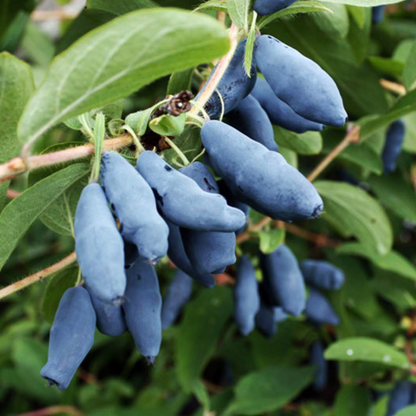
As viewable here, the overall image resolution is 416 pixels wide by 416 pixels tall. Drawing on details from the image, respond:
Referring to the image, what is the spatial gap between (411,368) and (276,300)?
1.14 feet

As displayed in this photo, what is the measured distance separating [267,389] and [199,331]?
201mm

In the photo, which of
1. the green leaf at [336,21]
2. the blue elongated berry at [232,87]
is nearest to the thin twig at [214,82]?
the blue elongated berry at [232,87]

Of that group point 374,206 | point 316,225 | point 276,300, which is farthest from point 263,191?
point 316,225

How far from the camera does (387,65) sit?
1.09 m

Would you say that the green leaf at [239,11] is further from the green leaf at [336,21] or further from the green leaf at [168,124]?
the green leaf at [336,21]

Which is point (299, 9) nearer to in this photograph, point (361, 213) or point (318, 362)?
point (361, 213)

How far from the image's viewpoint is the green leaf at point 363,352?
3.20ft

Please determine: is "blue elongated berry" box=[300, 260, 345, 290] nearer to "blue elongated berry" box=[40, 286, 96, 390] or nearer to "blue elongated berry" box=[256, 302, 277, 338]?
"blue elongated berry" box=[256, 302, 277, 338]

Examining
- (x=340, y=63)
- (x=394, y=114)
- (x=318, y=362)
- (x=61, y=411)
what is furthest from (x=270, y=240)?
(x=61, y=411)

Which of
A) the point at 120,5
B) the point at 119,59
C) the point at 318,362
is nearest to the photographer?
the point at 119,59

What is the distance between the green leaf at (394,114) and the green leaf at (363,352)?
39 centimetres

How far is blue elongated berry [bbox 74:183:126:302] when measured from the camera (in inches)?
15.9

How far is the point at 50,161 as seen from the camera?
47 centimetres

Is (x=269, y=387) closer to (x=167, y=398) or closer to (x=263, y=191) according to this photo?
(x=167, y=398)
